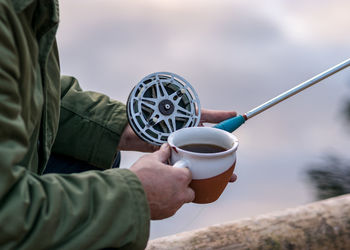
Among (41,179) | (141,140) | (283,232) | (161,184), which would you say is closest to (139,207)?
(161,184)

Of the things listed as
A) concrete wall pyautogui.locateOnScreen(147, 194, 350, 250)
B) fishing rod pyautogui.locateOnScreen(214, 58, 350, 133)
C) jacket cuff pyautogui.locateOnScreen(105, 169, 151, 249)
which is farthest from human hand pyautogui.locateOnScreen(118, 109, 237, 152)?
jacket cuff pyautogui.locateOnScreen(105, 169, 151, 249)

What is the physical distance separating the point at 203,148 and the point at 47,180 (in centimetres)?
38

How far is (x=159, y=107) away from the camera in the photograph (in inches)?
44.9

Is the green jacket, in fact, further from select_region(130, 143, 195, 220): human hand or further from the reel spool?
the reel spool

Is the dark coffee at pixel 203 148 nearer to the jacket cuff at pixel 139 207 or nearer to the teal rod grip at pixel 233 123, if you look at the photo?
the teal rod grip at pixel 233 123

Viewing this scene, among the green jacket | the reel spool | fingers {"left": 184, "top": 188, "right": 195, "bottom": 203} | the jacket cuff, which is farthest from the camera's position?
the reel spool

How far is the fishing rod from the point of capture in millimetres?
1162

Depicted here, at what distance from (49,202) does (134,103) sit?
15.7 inches

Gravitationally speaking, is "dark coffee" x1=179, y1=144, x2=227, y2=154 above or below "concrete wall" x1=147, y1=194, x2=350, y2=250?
above

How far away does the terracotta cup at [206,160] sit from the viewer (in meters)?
0.98

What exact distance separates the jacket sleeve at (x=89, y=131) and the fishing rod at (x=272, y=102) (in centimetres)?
30

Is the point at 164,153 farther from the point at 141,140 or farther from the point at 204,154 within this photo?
the point at 141,140

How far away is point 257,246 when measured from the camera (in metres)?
1.24

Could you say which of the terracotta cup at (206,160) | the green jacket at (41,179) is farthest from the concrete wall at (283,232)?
the green jacket at (41,179)
